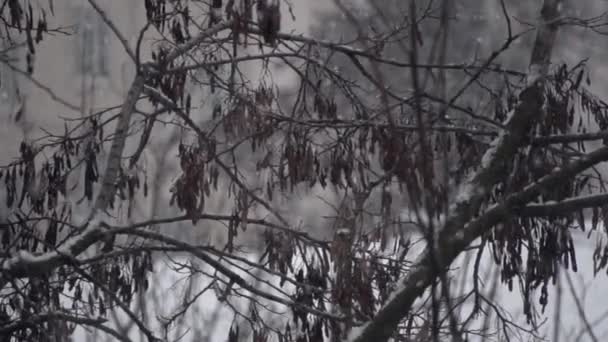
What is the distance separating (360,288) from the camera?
3682 millimetres

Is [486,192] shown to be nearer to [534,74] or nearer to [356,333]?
[534,74]

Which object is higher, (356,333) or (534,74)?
(534,74)

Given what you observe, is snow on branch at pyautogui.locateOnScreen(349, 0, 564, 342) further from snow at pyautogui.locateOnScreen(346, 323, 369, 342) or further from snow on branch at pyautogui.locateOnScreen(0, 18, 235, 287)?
snow on branch at pyautogui.locateOnScreen(0, 18, 235, 287)

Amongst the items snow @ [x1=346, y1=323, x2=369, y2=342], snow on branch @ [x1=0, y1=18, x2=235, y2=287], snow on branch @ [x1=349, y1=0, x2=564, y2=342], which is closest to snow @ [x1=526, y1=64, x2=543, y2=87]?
snow on branch @ [x1=349, y1=0, x2=564, y2=342]

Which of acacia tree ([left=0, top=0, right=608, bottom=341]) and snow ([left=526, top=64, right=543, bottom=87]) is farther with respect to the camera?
snow ([left=526, top=64, right=543, bottom=87])

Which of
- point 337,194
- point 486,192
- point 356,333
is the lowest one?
point 356,333

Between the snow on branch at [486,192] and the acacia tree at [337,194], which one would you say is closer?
the snow on branch at [486,192]

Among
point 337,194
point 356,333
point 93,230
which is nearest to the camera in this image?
point 356,333

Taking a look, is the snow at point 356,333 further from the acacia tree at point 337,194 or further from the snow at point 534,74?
the snow at point 534,74

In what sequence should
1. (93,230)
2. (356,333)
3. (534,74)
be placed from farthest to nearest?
(93,230) → (534,74) → (356,333)

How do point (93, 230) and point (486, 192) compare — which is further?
point (93, 230)

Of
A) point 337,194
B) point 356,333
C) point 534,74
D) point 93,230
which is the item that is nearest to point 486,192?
point 534,74

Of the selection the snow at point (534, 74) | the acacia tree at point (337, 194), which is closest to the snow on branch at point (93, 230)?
the acacia tree at point (337, 194)

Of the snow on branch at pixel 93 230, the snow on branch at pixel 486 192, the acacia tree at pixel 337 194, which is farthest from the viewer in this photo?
the snow on branch at pixel 93 230
